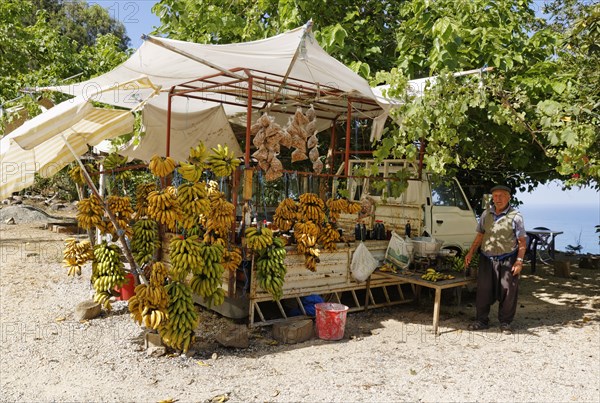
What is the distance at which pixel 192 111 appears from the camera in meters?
9.78

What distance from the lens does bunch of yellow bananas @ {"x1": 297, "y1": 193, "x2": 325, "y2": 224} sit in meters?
6.31

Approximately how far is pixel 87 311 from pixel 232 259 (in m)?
2.27

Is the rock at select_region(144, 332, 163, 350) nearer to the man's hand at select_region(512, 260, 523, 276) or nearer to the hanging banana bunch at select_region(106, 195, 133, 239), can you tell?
the hanging banana bunch at select_region(106, 195, 133, 239)

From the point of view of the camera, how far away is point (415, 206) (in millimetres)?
7477

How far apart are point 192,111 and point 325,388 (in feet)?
22.6

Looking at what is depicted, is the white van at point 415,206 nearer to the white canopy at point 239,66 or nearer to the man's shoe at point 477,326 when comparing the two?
the white canopy at point 239,66

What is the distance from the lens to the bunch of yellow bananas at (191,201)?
5.04 meters

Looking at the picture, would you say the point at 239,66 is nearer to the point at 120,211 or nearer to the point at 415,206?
the point at 120,211

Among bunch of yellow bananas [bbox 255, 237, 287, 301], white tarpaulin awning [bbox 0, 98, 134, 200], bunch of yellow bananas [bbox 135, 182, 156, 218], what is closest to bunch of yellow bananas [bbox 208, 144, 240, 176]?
bunch of yellow bananas [bbox 255, 237, 287, 301]

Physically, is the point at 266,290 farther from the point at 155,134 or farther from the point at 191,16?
the point at 191,16

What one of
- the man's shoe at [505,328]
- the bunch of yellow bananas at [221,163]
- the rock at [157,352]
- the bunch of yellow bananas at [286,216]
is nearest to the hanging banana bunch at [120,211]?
the bunch of yellow bananas at [221,163]

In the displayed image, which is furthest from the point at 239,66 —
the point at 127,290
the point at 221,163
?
the point at 127,290

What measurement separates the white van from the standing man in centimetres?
128

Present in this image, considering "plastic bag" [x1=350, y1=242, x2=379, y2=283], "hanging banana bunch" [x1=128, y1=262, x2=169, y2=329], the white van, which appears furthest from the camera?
the white van
